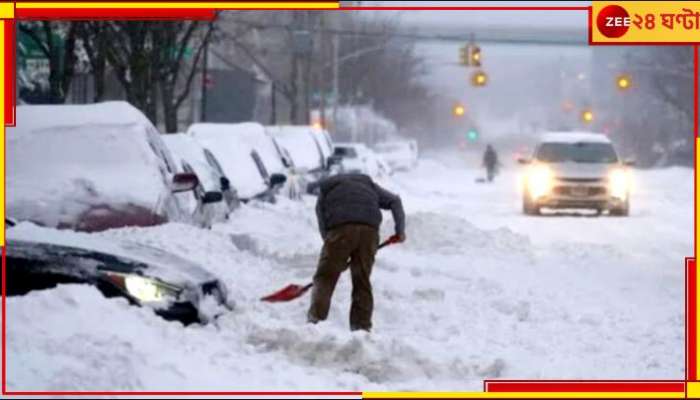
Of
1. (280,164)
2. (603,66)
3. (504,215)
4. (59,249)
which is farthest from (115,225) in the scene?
(603,66)

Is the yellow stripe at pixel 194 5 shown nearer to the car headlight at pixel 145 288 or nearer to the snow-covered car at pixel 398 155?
the car headlight at pixel 145 288

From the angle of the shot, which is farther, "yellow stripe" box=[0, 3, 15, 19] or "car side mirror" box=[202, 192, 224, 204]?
"car side mirror" box=[202, 192, 224, 204]

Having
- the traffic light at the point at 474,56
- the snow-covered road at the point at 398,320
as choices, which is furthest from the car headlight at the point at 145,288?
the traffic light at the point at 474,56

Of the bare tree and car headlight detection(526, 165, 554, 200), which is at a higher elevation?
the bare tree

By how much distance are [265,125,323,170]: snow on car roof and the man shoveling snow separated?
16722mm

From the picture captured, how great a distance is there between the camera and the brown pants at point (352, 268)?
438 inches

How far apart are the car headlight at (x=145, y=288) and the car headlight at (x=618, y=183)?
20.3 metres

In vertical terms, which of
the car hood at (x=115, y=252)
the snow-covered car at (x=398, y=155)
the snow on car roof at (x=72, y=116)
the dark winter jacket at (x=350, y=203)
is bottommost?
the snow-covered car at (x=398, y=155)

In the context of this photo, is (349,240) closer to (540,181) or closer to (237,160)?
(237,160)

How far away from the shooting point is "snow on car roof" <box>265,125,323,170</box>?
94.0ft

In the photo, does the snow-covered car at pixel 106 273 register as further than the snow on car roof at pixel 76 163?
No

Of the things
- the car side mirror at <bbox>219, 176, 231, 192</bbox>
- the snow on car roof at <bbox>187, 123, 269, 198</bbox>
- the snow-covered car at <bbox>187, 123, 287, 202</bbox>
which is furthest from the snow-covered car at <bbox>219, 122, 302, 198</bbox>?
the car side mirror at <bbox>219, 176, 231, 192</bbox>

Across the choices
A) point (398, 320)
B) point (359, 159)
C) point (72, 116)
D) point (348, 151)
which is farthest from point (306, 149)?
point (398, 320)

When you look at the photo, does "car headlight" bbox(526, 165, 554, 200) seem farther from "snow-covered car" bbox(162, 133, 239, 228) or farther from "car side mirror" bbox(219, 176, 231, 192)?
"car side mirror" bbox(219, 176, 231, 192)
